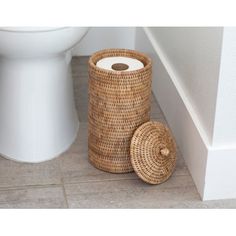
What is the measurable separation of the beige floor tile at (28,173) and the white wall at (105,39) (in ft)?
2.40

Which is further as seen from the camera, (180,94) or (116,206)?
(180,94)

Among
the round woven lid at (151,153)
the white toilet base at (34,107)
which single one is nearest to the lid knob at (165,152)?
the round woven lid at (151,153)

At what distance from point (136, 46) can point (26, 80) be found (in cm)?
78

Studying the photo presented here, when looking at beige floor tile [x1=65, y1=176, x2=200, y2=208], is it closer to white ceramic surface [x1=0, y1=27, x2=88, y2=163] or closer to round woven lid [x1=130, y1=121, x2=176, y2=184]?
round woven lid [x1=130, y1=121, x2=176, y2=184]

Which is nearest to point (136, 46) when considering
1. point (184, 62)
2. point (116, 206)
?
point (184, 62)

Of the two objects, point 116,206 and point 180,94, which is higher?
point 180,94

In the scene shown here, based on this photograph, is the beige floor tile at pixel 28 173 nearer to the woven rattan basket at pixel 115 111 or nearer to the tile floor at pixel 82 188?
the tile floor at pixel 82 188

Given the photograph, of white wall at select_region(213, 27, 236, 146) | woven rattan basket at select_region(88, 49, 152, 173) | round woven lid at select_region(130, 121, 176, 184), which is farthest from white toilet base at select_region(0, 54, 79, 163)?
white wall at select_region(213, 27, 236, 146)

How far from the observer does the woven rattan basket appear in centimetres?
167

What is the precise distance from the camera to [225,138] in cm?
162

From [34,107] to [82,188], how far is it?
0.29m
